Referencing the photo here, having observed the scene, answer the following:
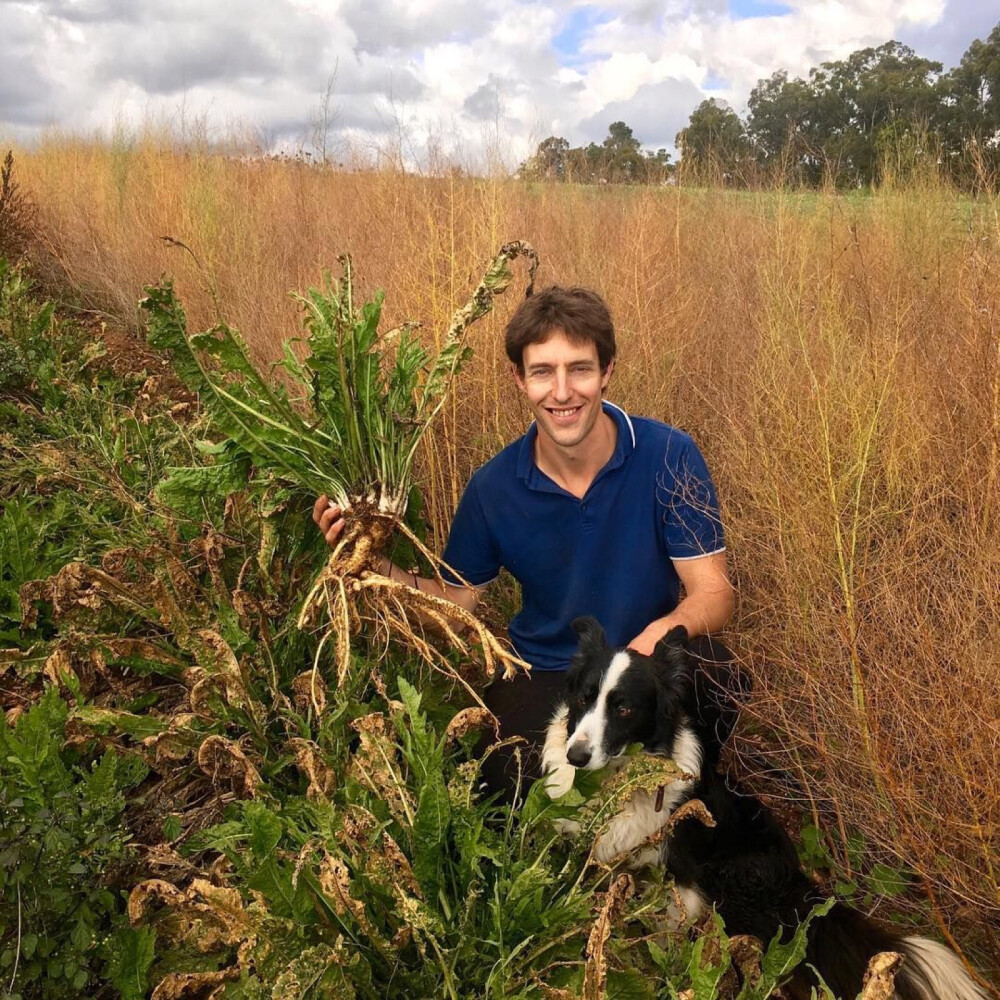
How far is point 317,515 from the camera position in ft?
7.96

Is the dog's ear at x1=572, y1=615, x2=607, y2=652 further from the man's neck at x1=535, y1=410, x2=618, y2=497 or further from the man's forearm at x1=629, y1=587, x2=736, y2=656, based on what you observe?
the man's neck at x1=535, y1=410, x2=618, y2=497

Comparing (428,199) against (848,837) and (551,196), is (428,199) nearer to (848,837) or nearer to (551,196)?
(551,196)

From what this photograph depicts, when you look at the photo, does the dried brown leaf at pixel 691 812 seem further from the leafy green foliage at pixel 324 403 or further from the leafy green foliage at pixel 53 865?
the leafy green foliage at pixel 53 865

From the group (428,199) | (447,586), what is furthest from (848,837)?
(428,199)

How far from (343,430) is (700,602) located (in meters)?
1.29

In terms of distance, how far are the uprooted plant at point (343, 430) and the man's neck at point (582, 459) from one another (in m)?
0.48

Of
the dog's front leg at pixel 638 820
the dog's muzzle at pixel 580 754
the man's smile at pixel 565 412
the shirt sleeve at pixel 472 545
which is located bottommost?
the dog's front leg at pixel 638 820

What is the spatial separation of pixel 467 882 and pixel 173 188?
8385mm

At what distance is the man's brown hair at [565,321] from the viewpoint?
2.54 m

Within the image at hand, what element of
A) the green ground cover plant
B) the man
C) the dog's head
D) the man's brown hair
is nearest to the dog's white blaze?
the dog's head

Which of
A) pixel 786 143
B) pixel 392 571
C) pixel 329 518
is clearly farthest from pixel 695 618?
pixel 786 143

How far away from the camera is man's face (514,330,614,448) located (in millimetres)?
2504

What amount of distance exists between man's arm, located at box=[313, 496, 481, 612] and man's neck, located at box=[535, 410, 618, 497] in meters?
0.51

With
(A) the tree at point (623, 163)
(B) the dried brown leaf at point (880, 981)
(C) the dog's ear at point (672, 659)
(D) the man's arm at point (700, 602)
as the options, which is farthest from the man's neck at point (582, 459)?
(A) the tree at point (623, 163)
